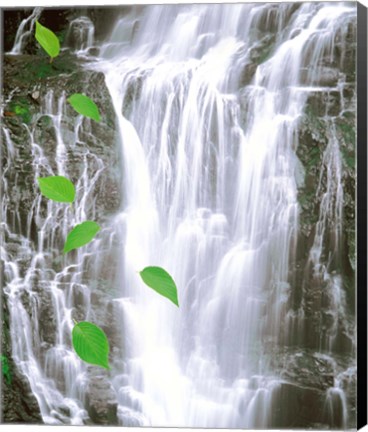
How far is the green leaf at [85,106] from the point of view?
3848 millimetres

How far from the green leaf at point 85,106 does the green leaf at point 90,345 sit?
36.1 inches

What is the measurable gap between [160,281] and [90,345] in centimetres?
41

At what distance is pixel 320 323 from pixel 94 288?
3.25 feet

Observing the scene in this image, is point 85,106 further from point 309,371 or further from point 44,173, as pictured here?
point 309,371

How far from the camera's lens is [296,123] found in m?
3.75

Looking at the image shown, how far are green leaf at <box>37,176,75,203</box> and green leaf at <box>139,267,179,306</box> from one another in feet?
1.53

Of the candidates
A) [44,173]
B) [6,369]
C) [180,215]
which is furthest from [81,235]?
[6,369]

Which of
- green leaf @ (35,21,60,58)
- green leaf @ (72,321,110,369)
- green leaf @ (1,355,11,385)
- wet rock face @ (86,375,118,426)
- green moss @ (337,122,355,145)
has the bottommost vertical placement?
wet rock face @ (86,375,118,426)

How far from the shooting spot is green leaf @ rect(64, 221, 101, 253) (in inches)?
150

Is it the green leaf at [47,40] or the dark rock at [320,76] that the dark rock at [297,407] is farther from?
the green leaf at [47,40]

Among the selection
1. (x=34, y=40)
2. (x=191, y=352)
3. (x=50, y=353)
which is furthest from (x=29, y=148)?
(x=191, y=352)

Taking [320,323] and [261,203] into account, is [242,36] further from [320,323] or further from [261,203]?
[320,323]

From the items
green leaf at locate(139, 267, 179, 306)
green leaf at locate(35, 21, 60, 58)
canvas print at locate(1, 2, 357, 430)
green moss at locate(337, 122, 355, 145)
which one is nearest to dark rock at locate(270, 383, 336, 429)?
canvas print at locate(1, 2, 357, 430)

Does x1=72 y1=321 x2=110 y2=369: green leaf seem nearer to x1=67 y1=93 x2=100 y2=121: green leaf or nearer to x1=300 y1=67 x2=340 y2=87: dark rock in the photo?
x1=67 y1=93 x2=100 y2=121: green leaf
